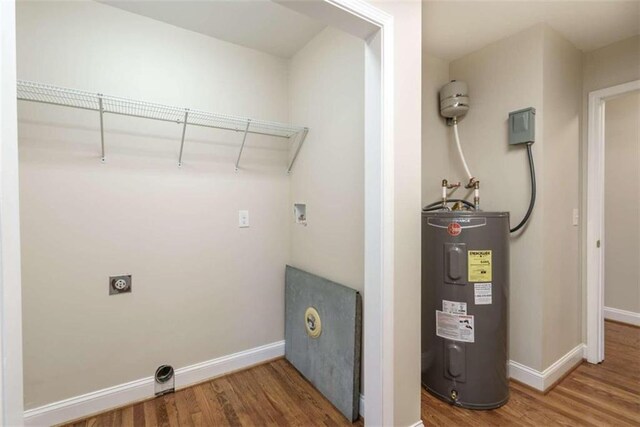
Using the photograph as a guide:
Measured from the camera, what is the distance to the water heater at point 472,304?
1.77 meters

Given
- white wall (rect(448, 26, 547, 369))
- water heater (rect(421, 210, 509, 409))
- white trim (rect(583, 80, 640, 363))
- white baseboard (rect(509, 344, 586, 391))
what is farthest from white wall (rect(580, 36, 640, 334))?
water heater (rect(421, 210, 509, 409))

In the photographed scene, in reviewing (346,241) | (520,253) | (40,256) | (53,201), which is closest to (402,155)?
(346,241)

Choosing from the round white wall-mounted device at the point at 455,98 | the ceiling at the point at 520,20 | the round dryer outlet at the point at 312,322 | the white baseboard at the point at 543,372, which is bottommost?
the white baseboard at the point at 543,372

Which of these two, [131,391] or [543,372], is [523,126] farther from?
[131,391]

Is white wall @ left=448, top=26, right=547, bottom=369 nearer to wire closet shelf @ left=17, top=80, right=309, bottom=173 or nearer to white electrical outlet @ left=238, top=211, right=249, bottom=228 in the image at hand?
wire closet shelf @ left=17, top=80, right=309, bottom=173

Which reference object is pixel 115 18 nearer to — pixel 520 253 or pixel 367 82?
pixel 367 82

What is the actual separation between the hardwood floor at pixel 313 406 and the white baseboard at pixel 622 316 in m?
1.23

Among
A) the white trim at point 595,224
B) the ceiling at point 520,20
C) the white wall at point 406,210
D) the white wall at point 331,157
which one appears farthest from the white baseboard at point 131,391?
the ceiling at point 520,20

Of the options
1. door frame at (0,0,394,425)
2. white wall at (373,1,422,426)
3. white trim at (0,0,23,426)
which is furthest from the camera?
white wall at (373,1,422,426)

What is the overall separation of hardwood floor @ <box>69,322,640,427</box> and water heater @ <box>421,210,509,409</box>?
13 cm

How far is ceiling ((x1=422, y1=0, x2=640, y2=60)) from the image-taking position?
1.78 meters

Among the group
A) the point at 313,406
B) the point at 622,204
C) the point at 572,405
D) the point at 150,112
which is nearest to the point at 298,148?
the point at 150,112

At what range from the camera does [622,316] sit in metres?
3.11

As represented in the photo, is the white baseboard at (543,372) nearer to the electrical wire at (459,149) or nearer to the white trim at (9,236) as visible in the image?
the electrical wire at (459,149)
